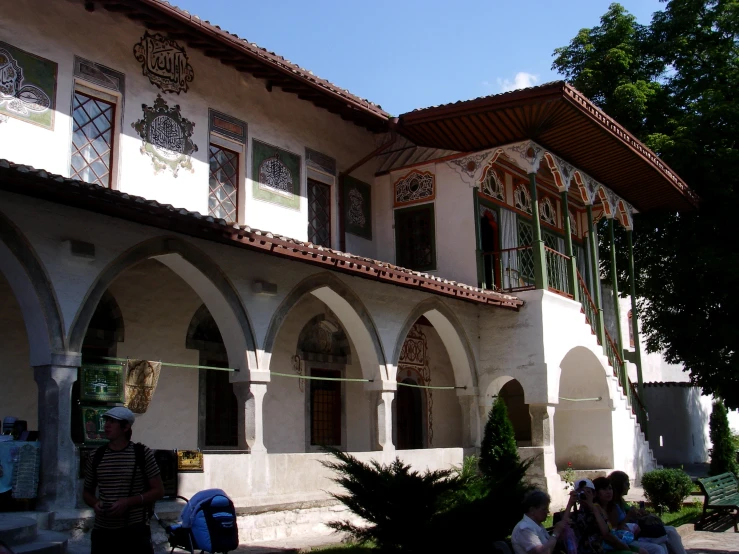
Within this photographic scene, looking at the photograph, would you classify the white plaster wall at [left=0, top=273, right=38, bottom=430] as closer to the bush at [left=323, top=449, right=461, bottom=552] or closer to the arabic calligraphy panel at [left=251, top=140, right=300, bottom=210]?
the arabic calligraphy panel at [left=251, top=140, right=300, bottom=210]

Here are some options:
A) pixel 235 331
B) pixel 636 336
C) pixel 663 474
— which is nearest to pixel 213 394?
pixel 235 331

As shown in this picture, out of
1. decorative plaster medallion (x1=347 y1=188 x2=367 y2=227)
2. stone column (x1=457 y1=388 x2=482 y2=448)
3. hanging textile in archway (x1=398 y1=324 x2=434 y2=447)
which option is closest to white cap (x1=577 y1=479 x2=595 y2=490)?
stone column (x1=457 y1=388 x2=482 y2=448)

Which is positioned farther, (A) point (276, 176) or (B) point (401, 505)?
(A) point (276, 176)

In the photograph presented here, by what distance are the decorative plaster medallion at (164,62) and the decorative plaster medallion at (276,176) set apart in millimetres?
1622

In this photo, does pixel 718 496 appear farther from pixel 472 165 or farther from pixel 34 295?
pixel 34 295

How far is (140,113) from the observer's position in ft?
34.8

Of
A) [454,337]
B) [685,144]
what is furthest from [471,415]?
[685,144]

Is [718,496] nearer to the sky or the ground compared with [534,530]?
nearer to the ground

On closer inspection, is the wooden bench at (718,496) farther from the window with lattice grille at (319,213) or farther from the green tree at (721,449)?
the window with lattice grille at (319,213)

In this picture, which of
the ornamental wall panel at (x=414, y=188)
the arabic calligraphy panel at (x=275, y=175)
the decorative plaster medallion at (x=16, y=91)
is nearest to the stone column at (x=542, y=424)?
→ the ornamental wall panel at (x=414, y=188)

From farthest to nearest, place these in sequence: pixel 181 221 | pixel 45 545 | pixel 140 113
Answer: pixel 140 113, pixel 181 221, pixel 45 545

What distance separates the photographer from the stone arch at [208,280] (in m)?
8.90

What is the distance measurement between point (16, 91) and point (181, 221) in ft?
7.98

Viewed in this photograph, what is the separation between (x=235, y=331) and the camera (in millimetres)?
10047
